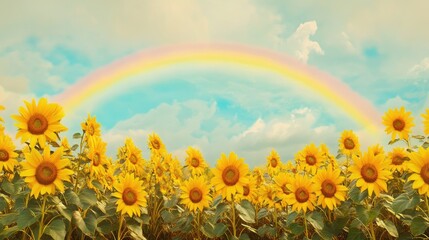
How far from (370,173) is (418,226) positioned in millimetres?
1049

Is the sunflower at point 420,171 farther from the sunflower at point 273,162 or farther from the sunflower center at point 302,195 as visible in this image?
the sunflower at point 273,162

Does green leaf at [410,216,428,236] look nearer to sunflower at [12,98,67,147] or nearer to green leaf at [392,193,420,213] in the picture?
green leaf at [392,193,420,213]

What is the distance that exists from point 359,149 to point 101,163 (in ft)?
19.2

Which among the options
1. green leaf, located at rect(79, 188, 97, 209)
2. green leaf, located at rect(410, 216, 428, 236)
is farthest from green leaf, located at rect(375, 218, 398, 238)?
green leaf, located at rect(79, 188, 97, 209)

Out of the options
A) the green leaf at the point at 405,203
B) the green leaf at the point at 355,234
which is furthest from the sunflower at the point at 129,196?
the green leaf at the point at 405,203

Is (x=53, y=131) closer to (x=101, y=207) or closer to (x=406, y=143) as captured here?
(x=101, y=207)

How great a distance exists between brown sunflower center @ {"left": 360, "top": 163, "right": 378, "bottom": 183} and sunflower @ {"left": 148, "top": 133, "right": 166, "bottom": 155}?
175 inches

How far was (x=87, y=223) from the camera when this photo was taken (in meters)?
6.32

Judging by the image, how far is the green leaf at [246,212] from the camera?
22.7 feet

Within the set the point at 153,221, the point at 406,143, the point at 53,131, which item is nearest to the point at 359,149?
the point at 406,143

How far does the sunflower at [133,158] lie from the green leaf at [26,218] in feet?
10.6

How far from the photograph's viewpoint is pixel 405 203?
5.98 m

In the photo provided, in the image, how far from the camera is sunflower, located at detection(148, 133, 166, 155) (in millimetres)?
9320

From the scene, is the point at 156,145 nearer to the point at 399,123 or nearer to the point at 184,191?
the point at 184,191
